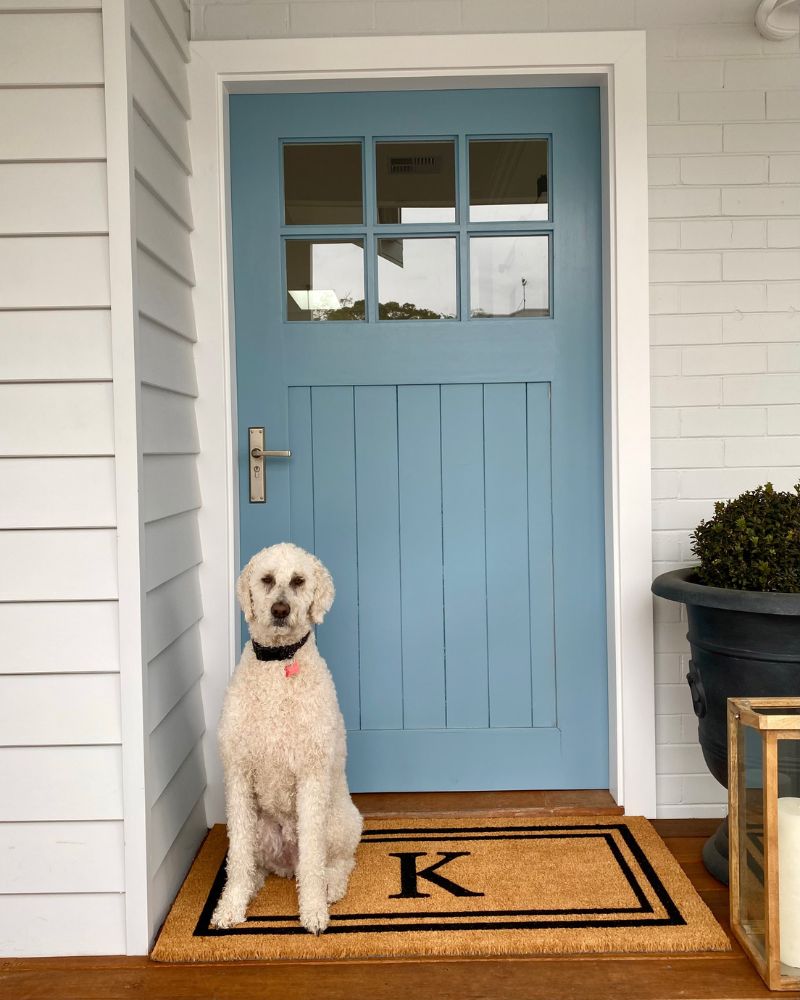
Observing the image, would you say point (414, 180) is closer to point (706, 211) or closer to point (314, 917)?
point (706, 211)

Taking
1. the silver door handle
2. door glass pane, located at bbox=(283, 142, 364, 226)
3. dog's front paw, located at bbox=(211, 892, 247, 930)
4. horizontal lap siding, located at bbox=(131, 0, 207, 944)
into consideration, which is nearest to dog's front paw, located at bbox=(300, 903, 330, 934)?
dog's front paw, located at bbox=(211, 892, 247, 930)

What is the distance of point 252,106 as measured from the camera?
2.53m

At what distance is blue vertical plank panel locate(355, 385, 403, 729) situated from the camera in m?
2.56

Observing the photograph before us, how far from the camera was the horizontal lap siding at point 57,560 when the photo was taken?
184cm

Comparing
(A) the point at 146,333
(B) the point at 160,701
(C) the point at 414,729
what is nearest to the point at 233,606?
(B) the point at 160,701

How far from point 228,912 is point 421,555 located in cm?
111

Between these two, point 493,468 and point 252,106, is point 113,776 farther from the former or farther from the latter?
point 252,106

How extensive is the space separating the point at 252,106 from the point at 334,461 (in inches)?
42.8

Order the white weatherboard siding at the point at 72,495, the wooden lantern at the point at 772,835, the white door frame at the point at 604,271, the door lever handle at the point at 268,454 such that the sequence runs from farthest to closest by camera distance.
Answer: the door lever handle at the point at 268,454
the white door frame at the point at 604,271
the white weatherboard siding at the point at 72,495
the wooden lantern at the point at 772,835

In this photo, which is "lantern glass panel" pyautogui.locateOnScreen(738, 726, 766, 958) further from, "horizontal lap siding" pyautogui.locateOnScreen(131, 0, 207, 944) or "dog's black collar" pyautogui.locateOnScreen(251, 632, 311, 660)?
"horizontal lap siding" pyautogui.locateOnScreen(131, 0, 207, 944)

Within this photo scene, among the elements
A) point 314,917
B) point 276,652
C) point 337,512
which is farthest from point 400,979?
point 337,512

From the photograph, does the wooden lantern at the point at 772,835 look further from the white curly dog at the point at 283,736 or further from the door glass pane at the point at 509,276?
the door glass pane at the point at 509,276

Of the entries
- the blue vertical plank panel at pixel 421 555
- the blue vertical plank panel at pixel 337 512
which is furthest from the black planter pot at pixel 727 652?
the blue vertical plank panel at pixel 337 512

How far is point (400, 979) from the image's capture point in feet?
5.77
